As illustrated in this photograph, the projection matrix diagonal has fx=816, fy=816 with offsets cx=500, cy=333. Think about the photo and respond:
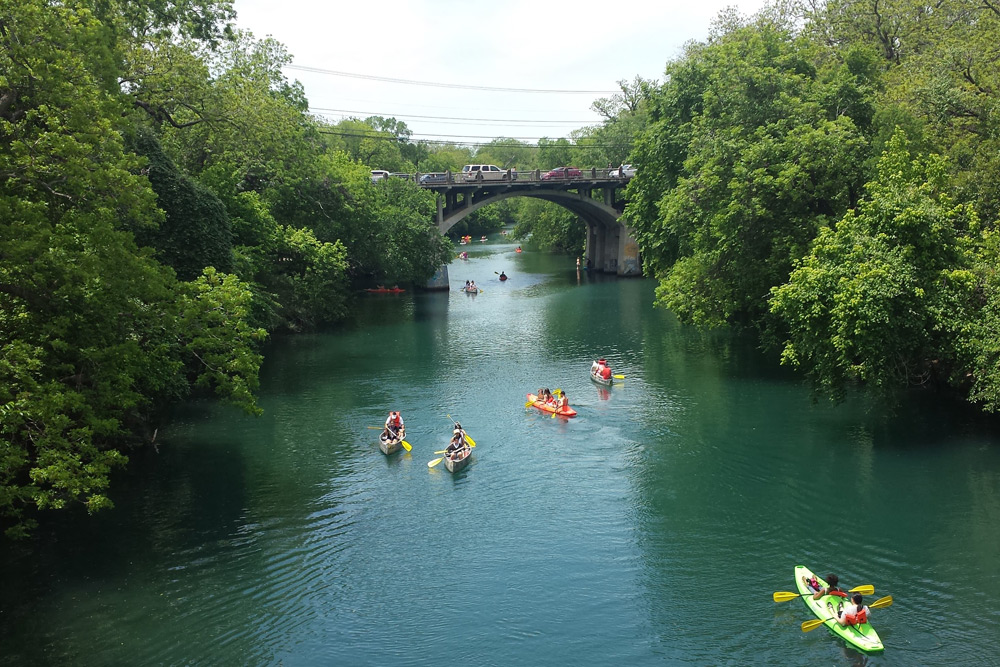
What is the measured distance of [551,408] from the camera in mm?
31250

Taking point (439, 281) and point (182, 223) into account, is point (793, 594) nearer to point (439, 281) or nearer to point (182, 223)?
point (182, 223)

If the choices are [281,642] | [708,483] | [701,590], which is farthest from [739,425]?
[281,642]

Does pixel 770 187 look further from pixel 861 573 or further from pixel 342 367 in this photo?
pixel 342 367

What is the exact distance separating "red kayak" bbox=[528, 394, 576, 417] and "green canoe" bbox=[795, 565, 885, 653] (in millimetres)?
13773

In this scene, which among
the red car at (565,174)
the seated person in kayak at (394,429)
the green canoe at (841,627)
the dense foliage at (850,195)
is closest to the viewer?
the green canoe at (841,627)

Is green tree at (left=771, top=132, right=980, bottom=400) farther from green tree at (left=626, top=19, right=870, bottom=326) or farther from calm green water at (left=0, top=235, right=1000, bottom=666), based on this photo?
green tree at (left=626, top=19, right=870, bottom=326)

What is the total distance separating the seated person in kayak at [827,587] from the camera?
1688cm

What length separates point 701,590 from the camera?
18.4 m

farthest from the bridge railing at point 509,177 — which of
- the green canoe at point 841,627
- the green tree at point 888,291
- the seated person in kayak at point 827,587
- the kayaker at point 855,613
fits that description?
the kayaker at point 855,613

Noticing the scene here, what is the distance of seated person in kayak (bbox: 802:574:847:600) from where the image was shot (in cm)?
1688

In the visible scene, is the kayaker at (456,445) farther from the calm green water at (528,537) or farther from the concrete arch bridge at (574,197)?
the concrete arch bridge at (574,197)

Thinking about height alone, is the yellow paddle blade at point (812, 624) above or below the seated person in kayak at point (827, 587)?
below

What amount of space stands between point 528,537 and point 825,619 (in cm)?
741

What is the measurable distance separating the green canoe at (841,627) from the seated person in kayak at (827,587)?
6 centimetres
